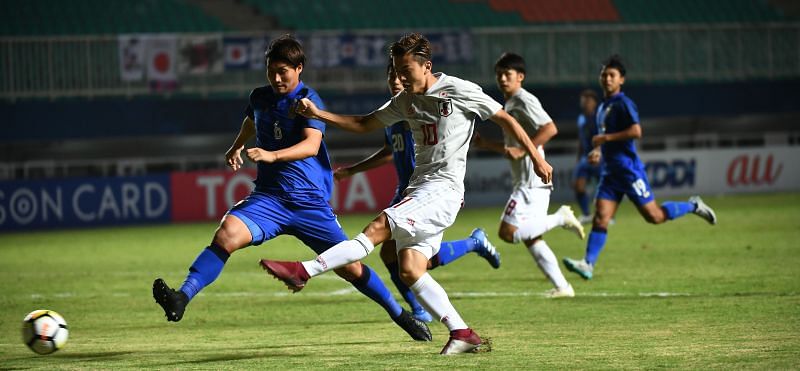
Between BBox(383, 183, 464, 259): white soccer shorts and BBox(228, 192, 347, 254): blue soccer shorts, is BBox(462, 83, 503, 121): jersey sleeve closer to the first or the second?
BBox(383, 183, 464, 259): white soccer shorts

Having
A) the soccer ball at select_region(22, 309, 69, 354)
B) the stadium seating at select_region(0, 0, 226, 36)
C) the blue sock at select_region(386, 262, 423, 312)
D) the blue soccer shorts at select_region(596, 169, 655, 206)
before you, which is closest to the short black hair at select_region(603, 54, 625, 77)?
the blue soccer shorts at select_region(596, 169, 655, 206)

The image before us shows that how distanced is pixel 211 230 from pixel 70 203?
3.15 metres

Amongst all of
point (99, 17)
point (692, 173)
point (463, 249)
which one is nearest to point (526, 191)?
point (463, 249)

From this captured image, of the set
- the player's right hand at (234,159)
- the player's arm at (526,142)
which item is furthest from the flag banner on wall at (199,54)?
the player's arm at (526,142)

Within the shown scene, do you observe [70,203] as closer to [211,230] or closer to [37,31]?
[211,230]

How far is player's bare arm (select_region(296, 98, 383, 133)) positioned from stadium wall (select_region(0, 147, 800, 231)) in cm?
1492

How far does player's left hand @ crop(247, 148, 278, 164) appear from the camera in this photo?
6605 millimetres

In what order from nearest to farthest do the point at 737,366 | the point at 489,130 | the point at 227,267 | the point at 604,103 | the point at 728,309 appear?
the point at 737,366
the point at 728,309
the point at 604,103
the point at 227,267
the point at 489,130

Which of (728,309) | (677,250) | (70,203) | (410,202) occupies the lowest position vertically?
(70,203)

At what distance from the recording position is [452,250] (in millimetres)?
9164

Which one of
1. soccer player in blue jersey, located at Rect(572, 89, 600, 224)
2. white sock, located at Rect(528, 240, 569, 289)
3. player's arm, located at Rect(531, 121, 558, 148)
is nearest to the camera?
player's arm, located at Rect(531, 121, 558, 148)

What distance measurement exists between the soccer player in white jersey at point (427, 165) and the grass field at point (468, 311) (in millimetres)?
416

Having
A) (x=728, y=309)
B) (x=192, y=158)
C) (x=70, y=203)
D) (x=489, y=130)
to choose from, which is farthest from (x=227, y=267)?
(x=489, y=130)

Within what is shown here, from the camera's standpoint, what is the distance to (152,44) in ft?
78.4
